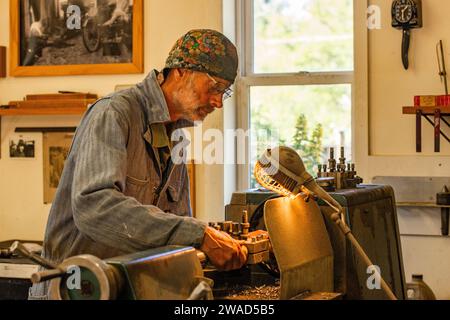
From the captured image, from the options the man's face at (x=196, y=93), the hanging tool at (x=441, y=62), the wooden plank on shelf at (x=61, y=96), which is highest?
the hanging tool at (x=441, y=62)

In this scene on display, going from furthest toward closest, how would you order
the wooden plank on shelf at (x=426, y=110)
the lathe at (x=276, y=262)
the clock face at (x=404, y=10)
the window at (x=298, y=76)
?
the window at (x=298, y=76) < the clock face at (x=404, y=10) < the wooden plank on shelf at (x=426, y=110) < the lathe at (x=276, y=262)

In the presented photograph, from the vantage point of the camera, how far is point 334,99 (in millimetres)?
3482

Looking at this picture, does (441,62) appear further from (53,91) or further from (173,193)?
(53,91)

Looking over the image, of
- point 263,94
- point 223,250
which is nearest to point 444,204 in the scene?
point 263,94

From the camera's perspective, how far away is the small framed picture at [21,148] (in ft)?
12.5

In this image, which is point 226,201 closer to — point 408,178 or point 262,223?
point 408,178

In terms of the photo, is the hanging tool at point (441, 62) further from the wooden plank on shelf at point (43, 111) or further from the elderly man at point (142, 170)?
the wooden plank on shelf at point (43, 111)

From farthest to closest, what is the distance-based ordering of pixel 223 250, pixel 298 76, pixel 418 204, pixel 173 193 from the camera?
pixel 298 76, pixel 418 204, pixel 173 193, pixel 223 250

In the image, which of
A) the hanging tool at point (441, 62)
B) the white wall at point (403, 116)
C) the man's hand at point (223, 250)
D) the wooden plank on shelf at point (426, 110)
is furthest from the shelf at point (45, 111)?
the man's hand at point (223, 250)

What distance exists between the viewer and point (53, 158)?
3775mm

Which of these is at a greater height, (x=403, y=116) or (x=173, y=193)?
(x=403, y=116)

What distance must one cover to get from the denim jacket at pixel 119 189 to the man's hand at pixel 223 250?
30 mm

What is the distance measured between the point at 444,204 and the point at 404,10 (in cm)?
84
